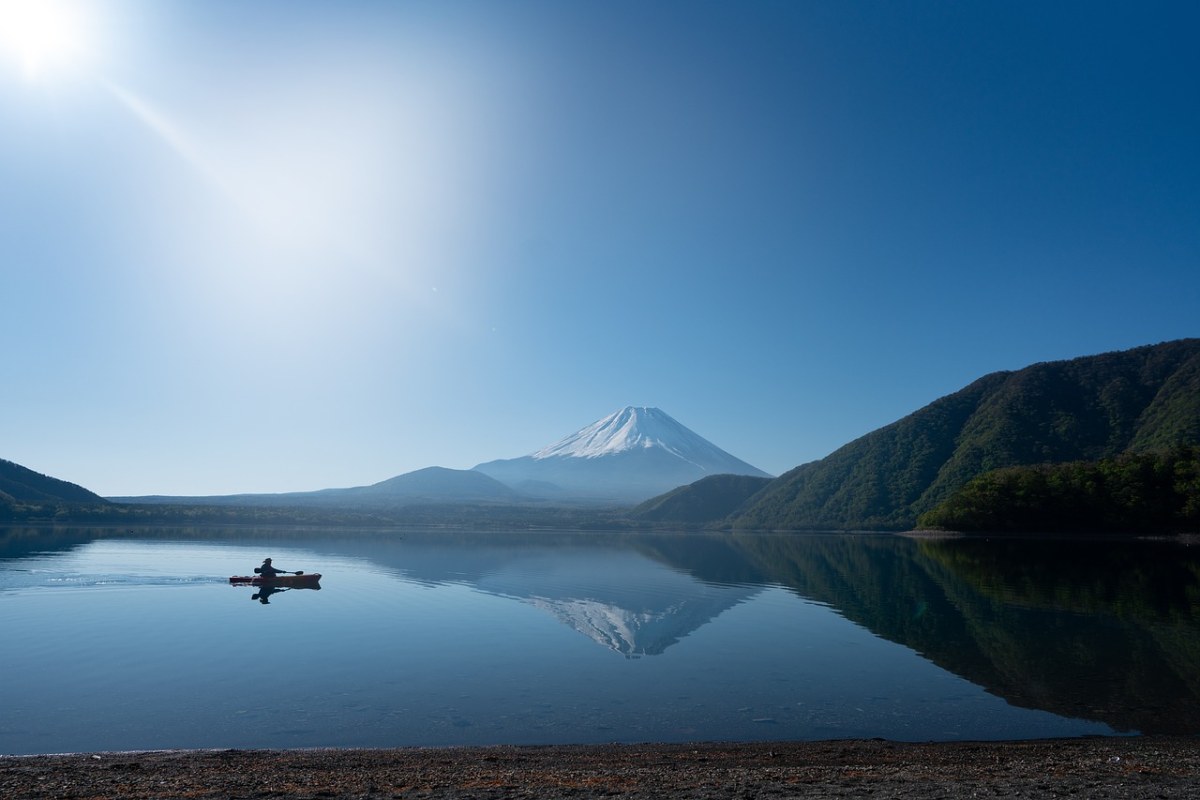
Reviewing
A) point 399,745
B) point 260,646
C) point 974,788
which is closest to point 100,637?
point 260,646

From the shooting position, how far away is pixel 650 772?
9359 mm

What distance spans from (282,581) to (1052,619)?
109 feet

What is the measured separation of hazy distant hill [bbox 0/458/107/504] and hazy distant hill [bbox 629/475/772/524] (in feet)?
345

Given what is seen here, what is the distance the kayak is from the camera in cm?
3422

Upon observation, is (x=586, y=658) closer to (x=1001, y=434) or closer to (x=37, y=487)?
(x=1001, y=434)

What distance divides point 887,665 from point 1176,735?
6503 mm

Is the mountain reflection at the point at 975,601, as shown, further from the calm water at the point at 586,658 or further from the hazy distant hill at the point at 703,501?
the hazy distant hill at the point at 703,501

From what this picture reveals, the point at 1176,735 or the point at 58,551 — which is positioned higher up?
the point at 58,551

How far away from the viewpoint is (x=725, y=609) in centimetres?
2834

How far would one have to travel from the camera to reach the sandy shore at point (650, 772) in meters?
8.08

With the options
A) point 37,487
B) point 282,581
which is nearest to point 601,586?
point 282,581

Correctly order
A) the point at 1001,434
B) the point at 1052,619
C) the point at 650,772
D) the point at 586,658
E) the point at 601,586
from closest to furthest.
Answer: the point at 650,772, the point at 586,658, the point at 1052,619, the point at 601,586, the point at 1001,434

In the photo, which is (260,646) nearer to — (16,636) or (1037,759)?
(16,636)

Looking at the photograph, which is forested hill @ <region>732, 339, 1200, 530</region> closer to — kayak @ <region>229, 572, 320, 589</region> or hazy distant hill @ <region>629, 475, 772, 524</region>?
hazy distant hill @ <region>629, 475, 772, 524</region>
